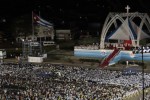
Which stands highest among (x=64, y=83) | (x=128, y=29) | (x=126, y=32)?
(x=128, y=29)

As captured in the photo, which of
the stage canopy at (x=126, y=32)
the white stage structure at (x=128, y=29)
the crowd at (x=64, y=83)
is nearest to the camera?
the crowd at (x=64, y=83)

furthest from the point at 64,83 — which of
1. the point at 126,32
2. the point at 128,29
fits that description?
the point at 126,32

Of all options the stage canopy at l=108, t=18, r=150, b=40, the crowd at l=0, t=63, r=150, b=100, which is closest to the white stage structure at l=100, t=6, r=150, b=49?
the stage canopy at l=108, t=18, r=150, b=40

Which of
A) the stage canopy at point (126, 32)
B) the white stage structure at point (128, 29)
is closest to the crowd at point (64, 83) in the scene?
the white stage structure at point (128, 29)

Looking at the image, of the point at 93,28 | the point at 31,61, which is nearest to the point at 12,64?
the point at 31,61

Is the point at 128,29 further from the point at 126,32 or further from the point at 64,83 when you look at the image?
the point at 64,83

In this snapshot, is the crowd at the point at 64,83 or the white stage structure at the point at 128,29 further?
the white stage structure at the point at 128,29

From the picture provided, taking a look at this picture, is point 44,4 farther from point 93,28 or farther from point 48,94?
point 48,94

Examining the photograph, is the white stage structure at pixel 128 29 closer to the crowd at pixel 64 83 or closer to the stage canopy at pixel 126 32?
the stage canopy at pixel 126 32

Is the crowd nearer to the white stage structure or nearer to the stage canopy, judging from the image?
the white stage structure
